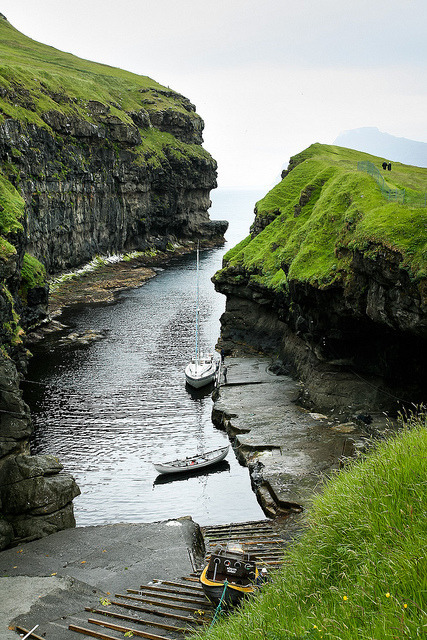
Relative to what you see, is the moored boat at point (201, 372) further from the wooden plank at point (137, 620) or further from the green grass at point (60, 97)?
the green grass at point (60, 97)

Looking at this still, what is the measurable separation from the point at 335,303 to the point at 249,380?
16749mm

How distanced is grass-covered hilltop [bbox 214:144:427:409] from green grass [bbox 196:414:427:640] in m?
24.7

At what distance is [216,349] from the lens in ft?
258

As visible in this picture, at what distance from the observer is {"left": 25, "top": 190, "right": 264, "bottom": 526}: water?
1635 inches

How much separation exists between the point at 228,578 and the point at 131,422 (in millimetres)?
39789

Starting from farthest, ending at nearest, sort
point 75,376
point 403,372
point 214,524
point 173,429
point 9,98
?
point 9,98 → point 75,376 → point 173,429 → point 403,372 → point 214,524

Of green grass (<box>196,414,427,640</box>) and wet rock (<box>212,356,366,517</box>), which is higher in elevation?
green grass (<box>196,414,427,640</box>)

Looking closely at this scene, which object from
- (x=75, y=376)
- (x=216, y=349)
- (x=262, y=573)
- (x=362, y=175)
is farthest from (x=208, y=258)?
(x=262, y=573)

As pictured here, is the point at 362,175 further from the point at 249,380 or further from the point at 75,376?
the point at 75,376

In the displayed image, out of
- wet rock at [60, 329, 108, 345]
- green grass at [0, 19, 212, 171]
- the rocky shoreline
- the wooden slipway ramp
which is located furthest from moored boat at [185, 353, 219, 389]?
green grass at [0, 19, 212, 171]

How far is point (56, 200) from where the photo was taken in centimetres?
12675

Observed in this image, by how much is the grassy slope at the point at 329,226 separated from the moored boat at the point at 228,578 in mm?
23666

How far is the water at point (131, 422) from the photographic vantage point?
136 ft

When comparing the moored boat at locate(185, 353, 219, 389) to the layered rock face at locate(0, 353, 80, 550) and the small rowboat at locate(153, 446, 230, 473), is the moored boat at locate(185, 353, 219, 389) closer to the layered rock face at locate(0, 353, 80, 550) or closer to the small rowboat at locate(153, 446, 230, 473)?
the small rowboat at locate(153, 446, 230, 473)
